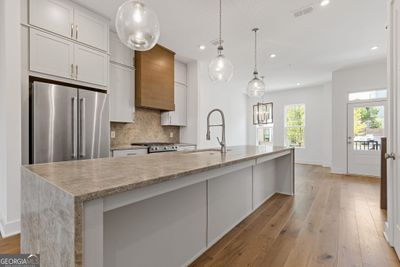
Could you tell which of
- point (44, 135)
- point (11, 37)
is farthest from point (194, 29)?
point (44, 135)

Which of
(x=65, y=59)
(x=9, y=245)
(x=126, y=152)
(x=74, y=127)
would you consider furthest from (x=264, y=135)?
(x=9, y=245)

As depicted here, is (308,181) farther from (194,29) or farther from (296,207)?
(194,29)

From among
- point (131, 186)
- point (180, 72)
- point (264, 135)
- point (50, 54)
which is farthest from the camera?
point (264, 135)

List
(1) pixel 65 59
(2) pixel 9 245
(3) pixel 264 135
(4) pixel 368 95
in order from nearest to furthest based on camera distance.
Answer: (2) pixel 9 245
(1) pixel 65 59
(4) pixel 368 95
(3) pixel 264 135

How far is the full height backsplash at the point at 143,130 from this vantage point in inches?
152

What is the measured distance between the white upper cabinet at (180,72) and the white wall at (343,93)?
4.28 m

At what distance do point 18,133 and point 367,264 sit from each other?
3598 millimetres

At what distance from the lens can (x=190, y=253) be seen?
1670mm

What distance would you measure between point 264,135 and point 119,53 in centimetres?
674

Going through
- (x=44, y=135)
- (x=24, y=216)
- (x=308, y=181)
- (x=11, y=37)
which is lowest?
(x=308, y=181)

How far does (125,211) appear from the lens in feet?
3.83

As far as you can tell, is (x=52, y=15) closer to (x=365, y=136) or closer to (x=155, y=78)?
(x=155, y=78)

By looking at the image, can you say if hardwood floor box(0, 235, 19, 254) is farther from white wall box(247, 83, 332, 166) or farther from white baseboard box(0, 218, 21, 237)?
white wall box(247, 83, 332, 166)

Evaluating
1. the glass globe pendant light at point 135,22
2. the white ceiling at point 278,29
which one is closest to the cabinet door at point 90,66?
the white ceiling at point 278,29
